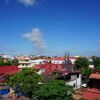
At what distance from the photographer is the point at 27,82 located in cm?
3238

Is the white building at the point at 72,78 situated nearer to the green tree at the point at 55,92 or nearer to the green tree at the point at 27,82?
the green tree at the point at 27,82

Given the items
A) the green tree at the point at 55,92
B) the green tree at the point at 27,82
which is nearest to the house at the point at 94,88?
the green tree at the point at 55,92

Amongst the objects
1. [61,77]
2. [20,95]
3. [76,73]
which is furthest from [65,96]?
[76,73]

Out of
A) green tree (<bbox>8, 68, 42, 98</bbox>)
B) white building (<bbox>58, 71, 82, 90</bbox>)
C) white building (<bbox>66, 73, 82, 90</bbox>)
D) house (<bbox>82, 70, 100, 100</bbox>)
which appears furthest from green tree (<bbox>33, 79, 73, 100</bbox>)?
white building (<bbox>66, 73, 82, 90</bbox>)

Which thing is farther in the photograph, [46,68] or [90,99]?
[46,68]

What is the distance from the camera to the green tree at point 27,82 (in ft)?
106

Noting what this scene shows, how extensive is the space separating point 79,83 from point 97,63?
38190 millimetres

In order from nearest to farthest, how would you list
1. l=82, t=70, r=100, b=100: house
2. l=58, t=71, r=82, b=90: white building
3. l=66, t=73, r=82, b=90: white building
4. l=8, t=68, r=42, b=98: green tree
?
l=82, t=70, r=100, b=100: house → l=8, t=68, r=42, b=98: green tree → l=58, t=71, r=82, b=90: white building → l=66, t=73, r=82, b=90: white building

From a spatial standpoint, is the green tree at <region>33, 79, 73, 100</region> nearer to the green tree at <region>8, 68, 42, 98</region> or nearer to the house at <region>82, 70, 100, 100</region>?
the house at <region>82, 70, 100, 100</region>

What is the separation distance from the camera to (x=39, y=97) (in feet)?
74.4

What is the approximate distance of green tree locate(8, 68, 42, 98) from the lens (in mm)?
32281

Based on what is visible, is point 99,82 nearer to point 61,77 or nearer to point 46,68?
point 61,77

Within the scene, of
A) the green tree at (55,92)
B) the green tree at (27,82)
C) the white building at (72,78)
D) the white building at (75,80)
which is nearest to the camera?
the green tree at (55,92)

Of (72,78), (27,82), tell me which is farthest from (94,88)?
(72,78)
